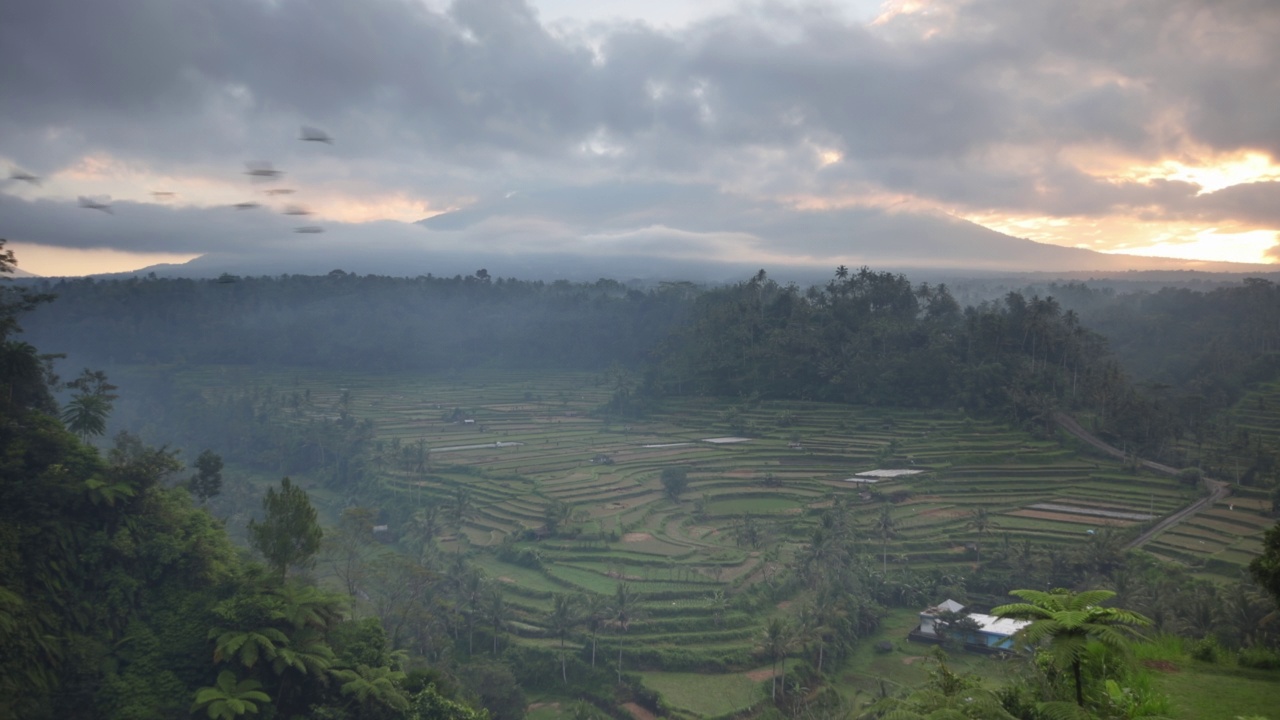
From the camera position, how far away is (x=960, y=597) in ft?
75.6

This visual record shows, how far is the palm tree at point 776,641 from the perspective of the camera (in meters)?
18.8

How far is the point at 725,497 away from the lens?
105 ft

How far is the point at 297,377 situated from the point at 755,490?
43.2 metres

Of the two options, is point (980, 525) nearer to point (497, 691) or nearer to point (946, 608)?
point (946, 608)

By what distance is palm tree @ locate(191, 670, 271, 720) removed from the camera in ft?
38.7

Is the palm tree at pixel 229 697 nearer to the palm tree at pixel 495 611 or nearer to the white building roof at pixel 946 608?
the palm tree at pixel 495 611

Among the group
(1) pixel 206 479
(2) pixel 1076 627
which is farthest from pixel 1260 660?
(1) pixel 206 479

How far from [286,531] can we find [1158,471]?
33.5 meters

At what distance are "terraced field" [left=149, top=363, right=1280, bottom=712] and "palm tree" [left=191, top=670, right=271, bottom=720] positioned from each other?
9.57 meters

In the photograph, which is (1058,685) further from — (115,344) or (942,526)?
(115,344)

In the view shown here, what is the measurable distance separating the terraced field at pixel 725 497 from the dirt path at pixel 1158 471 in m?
0.57

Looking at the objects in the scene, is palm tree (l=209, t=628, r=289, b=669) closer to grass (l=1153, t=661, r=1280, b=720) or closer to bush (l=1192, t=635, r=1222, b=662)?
grass (l=1153, t=661, r=1280, b=720)

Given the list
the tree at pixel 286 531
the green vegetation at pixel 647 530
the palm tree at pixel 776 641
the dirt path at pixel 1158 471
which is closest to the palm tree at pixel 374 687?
the green vegetation at pixel 647 530

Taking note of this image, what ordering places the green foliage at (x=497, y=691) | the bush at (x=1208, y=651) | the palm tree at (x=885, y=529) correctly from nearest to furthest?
the bush at (x=1208, y=651)
the green foliage at (x=497, y=691)
the palm tree at (x=885, y=529)
